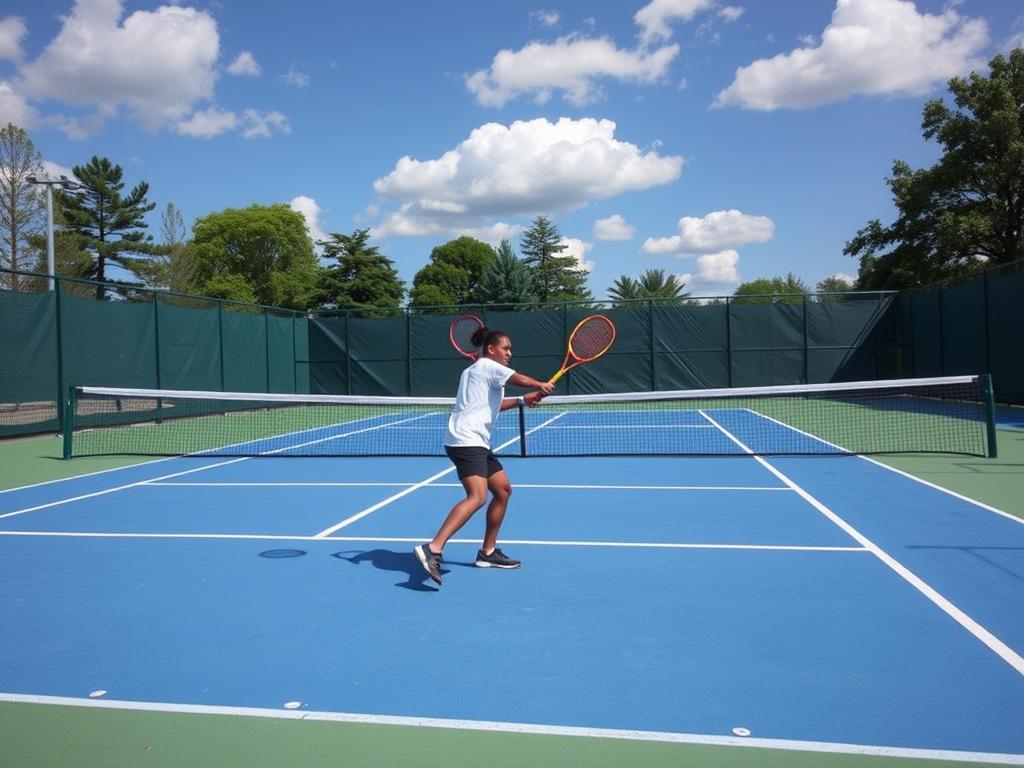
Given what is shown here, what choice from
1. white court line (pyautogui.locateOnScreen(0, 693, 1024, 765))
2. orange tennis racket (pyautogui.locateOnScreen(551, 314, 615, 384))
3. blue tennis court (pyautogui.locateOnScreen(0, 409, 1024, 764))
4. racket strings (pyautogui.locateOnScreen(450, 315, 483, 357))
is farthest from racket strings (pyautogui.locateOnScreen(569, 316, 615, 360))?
white court line (pyautogui.locateOnScreen(0, 693, 1024, 765))

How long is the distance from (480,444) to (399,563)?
3.67ft

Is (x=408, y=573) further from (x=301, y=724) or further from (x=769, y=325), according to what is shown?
(x=769, y=325)

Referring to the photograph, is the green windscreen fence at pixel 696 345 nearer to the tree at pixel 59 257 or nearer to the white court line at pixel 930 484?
the white court line at pixel 930 484

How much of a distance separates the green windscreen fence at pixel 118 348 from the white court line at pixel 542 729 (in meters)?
11.4

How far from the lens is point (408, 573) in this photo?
517cm

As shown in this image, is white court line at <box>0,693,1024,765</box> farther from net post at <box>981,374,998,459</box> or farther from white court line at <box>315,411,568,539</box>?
net post at <box>981,374,998,459</box>

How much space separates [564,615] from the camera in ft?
14.0

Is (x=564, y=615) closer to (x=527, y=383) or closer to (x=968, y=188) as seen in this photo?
(x=527, y=383)

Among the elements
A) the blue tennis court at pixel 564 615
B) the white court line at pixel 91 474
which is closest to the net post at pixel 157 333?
the white court line at pixel 91 474

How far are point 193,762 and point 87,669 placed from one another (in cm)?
116

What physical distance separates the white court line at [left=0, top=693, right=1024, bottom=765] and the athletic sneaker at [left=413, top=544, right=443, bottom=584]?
1.52 m

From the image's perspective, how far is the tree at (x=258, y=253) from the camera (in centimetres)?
6231

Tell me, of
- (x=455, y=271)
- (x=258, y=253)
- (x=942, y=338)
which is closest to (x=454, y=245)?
(x=455, y=271)

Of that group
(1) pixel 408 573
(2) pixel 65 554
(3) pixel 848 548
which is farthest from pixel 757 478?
(2) pixel 65 554
